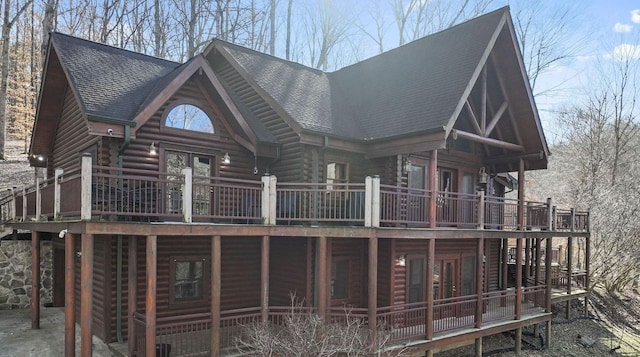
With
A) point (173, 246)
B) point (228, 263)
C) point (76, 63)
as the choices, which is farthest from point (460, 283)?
point (76, 63)

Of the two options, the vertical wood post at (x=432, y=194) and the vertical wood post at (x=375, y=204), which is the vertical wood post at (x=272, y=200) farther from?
the vertical wood post at (x=432, y=194)

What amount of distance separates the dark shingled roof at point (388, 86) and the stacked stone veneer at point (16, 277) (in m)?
10.1

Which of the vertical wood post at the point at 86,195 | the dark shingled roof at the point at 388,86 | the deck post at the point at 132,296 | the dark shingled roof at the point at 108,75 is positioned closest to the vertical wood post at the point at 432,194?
the dark shingled roof at the point at 388,86

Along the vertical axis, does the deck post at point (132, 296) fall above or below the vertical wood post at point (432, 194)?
below

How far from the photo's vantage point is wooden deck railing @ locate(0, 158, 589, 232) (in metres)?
9.68

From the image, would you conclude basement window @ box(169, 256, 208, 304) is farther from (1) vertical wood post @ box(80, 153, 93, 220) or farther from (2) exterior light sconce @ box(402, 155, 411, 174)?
(2) exterior light sconce @ box(402, 155, 411, 174)

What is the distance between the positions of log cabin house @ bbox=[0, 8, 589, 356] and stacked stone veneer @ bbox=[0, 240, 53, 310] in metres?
0.88

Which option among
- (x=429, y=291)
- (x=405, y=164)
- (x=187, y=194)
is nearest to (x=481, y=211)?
(x=405, y=164)

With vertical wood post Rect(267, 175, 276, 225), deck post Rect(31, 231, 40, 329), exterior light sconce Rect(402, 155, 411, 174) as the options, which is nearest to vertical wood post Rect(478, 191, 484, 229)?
exterior light sconce Rect(402, 155, 411, 174)

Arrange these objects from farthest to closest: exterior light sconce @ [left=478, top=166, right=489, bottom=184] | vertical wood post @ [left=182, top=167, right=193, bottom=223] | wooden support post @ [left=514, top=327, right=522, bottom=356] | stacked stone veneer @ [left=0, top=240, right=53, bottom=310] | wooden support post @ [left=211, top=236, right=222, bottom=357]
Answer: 1. exterior light sconce @ [left=478, top=166, right=489, bottom=184]
2. wooden support post @ [left=514, top=327, right=522, bottom=356]
3. stacked stone veneer @ [left=0, top=240, right=53, bottom=310]
4. wooden support post @ [left=211, top=236, right=222, bottom=357]
5. vertical wood post @ [left=182, top=167, right=193, bottom=223]

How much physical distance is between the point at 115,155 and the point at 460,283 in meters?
12.5

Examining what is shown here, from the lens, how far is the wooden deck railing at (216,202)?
9.68 m

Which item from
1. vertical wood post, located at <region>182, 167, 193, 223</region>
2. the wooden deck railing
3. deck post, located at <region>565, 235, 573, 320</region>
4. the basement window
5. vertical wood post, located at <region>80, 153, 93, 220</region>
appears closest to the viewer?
vertical wood post, located at <region>80, 153, 93, 220</region>

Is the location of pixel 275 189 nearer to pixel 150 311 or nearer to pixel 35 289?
pixel 150 311
